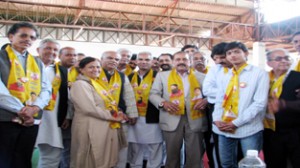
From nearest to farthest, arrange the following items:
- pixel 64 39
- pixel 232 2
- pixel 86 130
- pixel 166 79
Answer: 1. pixel 86 130
2. pixel 166 79
3. pixel 232 2
4. pixel 64 39

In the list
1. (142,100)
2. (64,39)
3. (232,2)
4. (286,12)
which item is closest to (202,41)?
(232,2)

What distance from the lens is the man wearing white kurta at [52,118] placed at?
269 cm

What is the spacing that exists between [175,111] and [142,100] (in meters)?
0.56

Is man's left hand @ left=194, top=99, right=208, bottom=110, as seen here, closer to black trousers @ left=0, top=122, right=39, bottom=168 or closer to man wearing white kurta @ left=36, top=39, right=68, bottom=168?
man wearing white kurta @ left=36, top=39, right=68, bottom=168

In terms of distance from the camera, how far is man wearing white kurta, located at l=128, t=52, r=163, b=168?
3.23 metres

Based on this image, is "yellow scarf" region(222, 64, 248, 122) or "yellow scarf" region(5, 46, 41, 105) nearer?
"yellow scarf" region(5, 46, 41, 105)

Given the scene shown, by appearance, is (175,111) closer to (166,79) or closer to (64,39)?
(166,79)

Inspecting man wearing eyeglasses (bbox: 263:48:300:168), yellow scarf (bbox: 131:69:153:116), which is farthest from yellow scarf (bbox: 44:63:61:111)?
man wearing eyeglasses (bbox: 263:48:300:168)

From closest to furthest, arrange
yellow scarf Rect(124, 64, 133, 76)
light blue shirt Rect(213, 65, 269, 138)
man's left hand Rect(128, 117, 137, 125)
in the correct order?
1. light blue shirt Rect(213, 65, 269, 138)
2. man's left hand Rect(128, 117, 137, 125)
3. yellow scarf Rect(124, 64, 133, 76)

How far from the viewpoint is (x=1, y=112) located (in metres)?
2.09

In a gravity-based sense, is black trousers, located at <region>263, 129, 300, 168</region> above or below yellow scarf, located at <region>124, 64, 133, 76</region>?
below

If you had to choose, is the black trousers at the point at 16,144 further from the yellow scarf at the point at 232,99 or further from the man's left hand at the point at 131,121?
the yellow scarf at the point at 232,99

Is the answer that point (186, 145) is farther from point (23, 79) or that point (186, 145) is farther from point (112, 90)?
point (23, 79)

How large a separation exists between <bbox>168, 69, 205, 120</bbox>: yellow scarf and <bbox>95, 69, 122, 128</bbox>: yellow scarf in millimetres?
540
